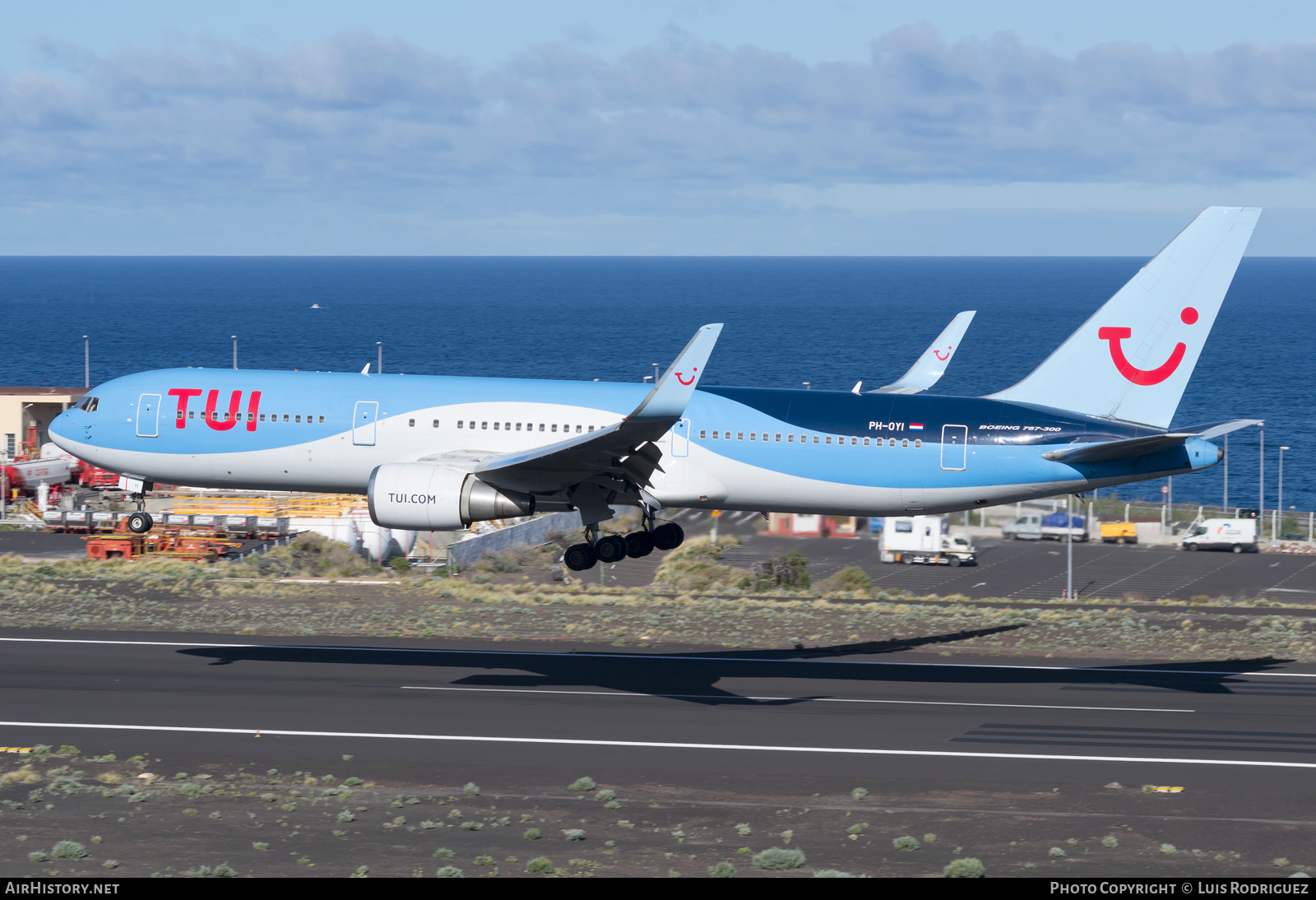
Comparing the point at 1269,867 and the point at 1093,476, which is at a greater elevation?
the point at 1093,476

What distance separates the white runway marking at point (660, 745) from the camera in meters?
30.0

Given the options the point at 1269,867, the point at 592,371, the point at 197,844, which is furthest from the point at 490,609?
the point at 592,371

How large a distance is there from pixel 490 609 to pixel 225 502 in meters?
33.7

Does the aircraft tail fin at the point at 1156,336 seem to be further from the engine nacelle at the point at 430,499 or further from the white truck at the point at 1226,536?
the white truck at the point at 1226,536

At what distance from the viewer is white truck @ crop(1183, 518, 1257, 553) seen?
95125 mm

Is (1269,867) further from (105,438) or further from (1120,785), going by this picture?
(105,438)

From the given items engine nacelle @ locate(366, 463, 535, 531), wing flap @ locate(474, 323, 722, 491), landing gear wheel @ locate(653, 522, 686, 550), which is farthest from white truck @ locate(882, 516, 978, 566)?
engine nacelle @ locate(366, 463, 535, 531)

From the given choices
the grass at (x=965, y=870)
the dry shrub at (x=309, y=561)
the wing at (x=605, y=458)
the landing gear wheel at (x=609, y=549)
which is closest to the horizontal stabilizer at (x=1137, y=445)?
the wing at (x=605, y=458)

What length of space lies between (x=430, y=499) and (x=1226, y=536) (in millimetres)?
75882

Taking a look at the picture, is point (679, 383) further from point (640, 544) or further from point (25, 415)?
point (25, 415)

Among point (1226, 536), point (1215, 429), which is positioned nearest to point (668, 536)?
point (1215, 429)

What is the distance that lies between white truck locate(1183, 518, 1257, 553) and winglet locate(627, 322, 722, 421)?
74.7 meters

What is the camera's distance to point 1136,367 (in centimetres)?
3838

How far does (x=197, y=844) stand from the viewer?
23.2 metres
